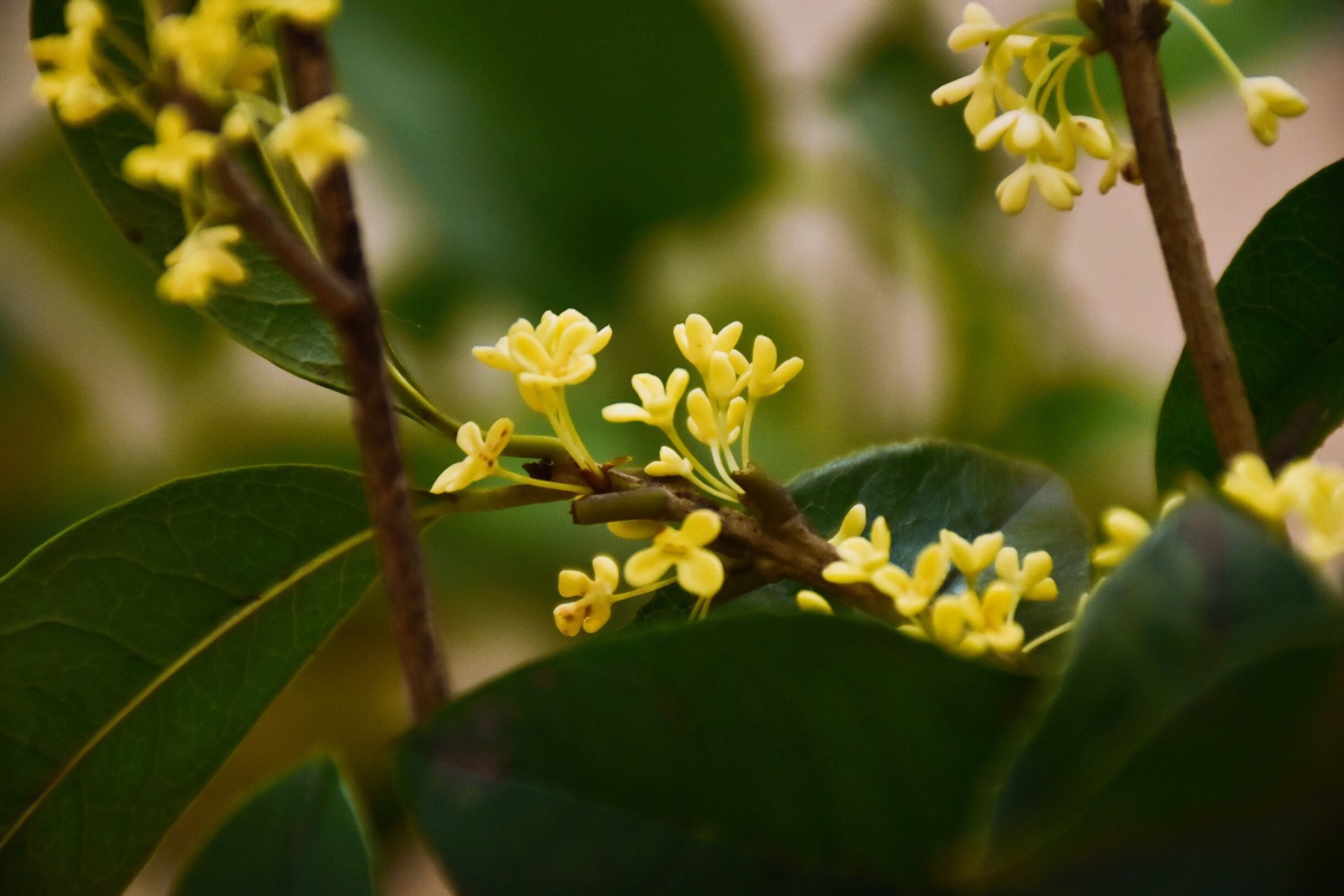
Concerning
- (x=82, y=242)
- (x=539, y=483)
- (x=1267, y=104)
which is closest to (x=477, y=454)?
(x=539, y=483)

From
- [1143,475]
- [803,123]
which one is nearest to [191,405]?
[803,123]

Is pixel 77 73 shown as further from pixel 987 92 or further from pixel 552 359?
pixel 987 92

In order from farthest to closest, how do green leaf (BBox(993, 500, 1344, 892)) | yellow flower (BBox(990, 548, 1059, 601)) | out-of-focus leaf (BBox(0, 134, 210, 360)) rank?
out-of-focus leaf (BBox(0, 134, 210, 360)) < yellow flower (BBox(990, 548, 1059, 601)) < green leaf (BBox(993, 500, 1344, 892))

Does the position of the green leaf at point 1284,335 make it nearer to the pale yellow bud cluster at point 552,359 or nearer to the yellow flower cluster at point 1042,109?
the yellow flower cluster at point 1042,109

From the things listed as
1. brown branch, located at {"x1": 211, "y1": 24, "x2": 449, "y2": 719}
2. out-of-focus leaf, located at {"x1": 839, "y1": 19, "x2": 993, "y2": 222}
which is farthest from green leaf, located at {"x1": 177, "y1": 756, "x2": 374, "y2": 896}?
out-of-focus leaf, located at {"x1": 839, "y1": 19, "x2": 993, "y2": 222}

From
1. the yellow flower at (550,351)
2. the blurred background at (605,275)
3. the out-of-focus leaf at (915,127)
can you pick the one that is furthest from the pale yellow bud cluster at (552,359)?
the out-of-focus leaf at (915,127)

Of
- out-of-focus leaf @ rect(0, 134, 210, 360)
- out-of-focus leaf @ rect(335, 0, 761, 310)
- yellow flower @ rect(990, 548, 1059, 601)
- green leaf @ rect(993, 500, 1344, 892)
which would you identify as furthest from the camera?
out-of-focus leaf @ rect(0, 134, 210, 360)

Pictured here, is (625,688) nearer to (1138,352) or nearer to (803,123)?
(803,123)

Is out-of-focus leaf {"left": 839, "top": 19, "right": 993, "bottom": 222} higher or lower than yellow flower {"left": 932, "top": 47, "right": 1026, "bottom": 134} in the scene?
lower

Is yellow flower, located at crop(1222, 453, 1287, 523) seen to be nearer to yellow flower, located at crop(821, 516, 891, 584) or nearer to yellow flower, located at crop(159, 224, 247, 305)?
yellow flower, located at crop(821, 516, 891, 584)
